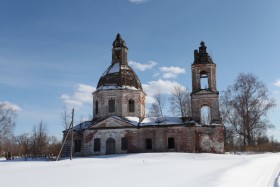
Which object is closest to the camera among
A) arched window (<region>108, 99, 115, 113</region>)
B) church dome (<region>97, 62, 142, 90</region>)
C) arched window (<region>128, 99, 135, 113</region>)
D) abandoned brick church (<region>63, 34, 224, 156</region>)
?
abandoned brick church (<region>63, 34, 224, 156</region>)

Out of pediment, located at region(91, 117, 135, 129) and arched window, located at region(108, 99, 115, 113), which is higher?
arched window, located at region(108, 99, 115, 113)

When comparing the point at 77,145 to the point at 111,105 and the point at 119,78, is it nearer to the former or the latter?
the point at 111,105

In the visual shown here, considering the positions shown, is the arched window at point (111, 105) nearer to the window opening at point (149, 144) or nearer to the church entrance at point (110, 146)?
the church entrance at point (110, 146)

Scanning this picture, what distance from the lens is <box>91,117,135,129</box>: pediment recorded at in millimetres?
31984

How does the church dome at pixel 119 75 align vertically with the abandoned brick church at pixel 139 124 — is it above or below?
above

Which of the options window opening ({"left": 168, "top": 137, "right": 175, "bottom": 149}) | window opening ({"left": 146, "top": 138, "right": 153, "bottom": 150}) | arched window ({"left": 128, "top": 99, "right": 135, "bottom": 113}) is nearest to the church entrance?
window opening ({"left": 146, "top": 138, "right": 153, "bottom": 150})

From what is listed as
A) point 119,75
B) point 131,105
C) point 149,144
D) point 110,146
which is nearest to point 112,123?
point 110,146

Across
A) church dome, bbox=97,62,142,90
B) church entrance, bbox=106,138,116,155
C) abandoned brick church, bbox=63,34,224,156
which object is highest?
church dome, bbox=97,62,142,90

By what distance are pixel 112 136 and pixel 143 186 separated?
23.3 m

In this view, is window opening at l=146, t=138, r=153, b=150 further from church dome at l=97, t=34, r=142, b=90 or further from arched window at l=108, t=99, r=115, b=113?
church dome at l=97, t=34, r=142, b=90

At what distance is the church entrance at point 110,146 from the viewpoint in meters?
32.2

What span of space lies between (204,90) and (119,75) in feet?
30.1

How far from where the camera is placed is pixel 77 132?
34125 mm

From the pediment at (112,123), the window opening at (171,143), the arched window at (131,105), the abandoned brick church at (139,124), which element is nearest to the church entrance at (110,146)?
the abandoned brick church at (139,124)
